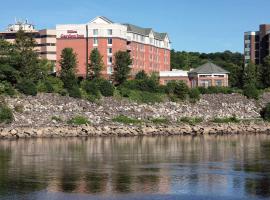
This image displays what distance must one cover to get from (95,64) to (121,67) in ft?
15.7

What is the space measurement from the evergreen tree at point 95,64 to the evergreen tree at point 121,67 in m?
2.86

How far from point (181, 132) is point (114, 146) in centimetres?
2442

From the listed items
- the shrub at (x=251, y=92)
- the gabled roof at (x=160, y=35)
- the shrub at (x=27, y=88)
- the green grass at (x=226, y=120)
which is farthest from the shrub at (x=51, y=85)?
the gabled roof at (x=160, y=35)

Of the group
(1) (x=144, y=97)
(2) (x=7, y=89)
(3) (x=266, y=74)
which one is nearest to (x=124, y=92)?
(1) (x=144, y=97)

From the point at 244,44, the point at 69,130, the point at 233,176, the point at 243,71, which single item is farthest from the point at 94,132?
the point at 244,44

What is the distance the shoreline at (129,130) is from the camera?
86.6m

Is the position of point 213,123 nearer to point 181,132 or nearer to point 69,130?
point 181,132

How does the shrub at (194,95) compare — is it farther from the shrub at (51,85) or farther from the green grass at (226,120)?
the shrub at (51,85)

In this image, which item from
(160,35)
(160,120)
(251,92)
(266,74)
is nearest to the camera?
(160,120)

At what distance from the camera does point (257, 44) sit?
584 feet

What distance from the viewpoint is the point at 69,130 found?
8988 cm

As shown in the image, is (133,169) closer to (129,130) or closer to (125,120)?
(129,130)

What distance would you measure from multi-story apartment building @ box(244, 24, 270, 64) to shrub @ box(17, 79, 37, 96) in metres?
87.4

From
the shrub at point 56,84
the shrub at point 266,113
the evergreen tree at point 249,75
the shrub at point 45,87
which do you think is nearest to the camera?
the shrub at point 45,87
